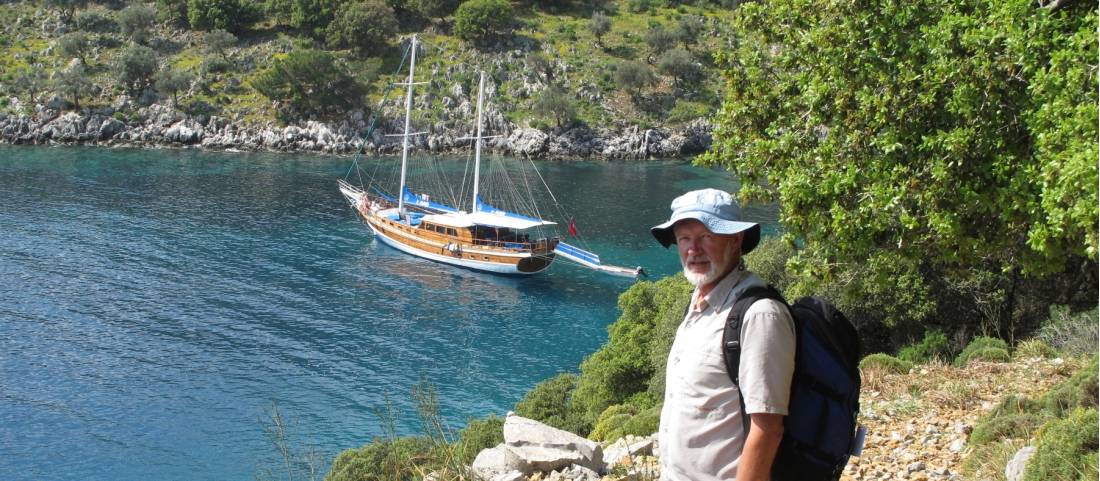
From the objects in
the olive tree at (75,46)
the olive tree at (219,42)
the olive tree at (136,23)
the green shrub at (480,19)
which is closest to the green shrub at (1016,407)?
the green shrub at (480,19)

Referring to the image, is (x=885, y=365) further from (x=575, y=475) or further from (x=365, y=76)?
(x=365, y=76)

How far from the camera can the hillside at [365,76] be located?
274 ft

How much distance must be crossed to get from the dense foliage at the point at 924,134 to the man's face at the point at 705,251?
176 inches

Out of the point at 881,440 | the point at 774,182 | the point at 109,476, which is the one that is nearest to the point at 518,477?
the point at 881,440

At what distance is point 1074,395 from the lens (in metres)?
10.2

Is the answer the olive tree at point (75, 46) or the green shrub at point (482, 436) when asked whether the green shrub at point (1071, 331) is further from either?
the olive tree at point (75, 46)

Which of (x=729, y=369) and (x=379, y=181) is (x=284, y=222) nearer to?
(x=379, y=181)

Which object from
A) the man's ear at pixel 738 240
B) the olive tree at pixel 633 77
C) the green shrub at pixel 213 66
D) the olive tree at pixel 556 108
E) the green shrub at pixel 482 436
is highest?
the olive tree at pixel 633 77

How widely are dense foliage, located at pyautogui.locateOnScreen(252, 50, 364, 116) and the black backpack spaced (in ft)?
281

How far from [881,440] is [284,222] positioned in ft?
145

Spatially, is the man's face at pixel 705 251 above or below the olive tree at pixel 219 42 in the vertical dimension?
below

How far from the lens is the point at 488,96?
89.1 meters

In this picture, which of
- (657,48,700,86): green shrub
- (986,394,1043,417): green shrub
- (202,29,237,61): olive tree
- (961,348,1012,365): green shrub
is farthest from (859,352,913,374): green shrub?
(202,29,237,61): olive tree

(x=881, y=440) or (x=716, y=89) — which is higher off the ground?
(x=716, y=89)
